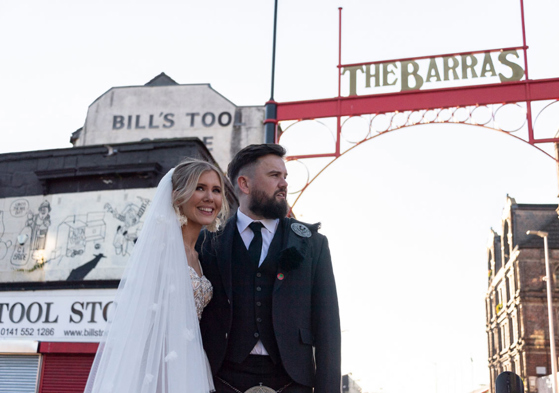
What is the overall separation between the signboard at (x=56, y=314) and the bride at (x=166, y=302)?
12.3 metres

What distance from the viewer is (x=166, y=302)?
3908 millimetres

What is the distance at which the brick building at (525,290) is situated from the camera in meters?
43.7

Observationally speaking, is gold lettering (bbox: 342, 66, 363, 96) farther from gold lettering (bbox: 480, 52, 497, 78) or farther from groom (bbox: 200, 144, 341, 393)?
groom (bbox: 200, 144, 341, 393)

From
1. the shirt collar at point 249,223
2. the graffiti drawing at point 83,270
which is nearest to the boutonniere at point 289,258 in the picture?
the shirt collar at point 249,223

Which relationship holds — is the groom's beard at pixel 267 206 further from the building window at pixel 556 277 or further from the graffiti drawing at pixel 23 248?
the building window at pixel 556 277

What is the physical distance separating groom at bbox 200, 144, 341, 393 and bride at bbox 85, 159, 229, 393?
0.41 feet

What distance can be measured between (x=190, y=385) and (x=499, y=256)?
195ft

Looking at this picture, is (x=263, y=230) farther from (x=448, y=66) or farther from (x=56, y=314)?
(x=56, y=314)

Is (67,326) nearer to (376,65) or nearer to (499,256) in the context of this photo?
(376,65)

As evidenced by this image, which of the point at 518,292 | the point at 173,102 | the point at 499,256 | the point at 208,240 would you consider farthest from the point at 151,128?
the point at 499,256

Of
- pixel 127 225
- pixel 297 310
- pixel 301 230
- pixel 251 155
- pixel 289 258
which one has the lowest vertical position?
pixel 297 310

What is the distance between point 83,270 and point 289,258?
44.4ft

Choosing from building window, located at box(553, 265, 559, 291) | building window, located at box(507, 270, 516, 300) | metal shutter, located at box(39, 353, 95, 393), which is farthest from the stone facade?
building window, located at box(507, 270, 516, 300)

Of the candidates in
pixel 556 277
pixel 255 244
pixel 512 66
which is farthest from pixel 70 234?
pixel 556 277
